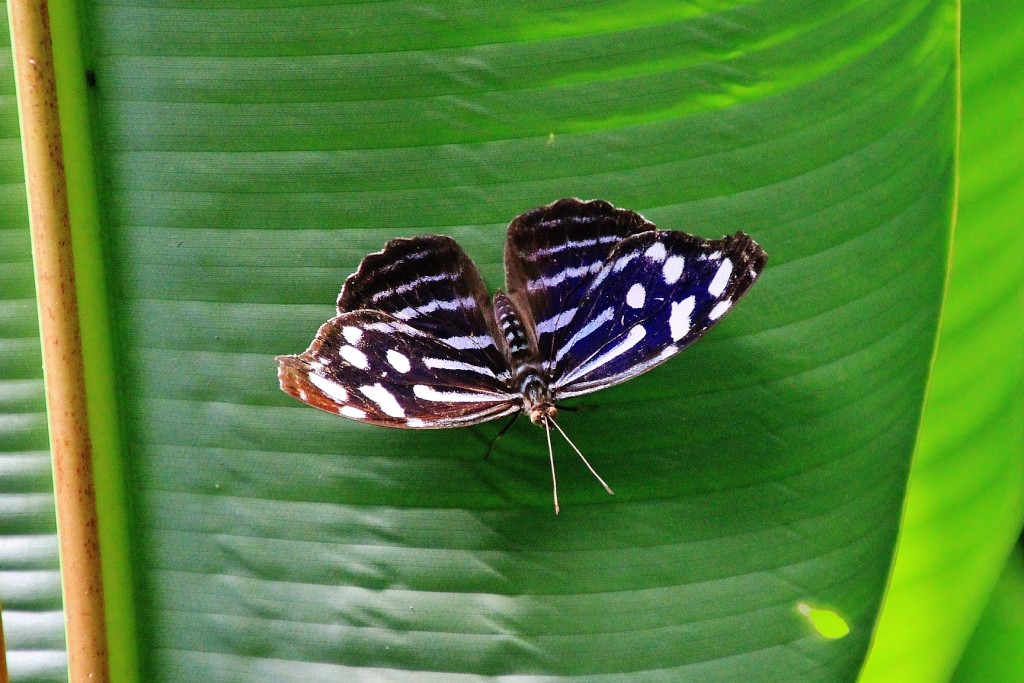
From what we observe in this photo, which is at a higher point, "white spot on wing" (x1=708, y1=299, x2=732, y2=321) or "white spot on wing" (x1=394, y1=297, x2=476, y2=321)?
"white spot on wing" (x1=394, y1=297, x2=476, y2=321)

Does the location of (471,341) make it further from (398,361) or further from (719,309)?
(719,309)

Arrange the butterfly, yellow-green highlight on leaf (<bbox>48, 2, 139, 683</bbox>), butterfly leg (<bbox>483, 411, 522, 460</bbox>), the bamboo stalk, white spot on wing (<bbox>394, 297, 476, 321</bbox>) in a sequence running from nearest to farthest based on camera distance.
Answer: the bamboo stalk → yellow-green highlight on leaf (<bbox>48, 2, 139, 683</bbox>) → the butterfly → butterfly leg (<bbox>483, 411, 522, 460</bbox>) → white spot on wing (<bbox>394, 297, 476, 321</bbox>)

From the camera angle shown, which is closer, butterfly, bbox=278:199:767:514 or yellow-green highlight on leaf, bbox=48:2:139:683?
yellow-green highlight on leaf, bbox=48:2:139:683

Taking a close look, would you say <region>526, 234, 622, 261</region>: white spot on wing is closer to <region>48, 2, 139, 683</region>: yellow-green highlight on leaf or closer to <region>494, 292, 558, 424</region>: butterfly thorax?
<region>494, 292, 558, 424</region>: butterfly thorax

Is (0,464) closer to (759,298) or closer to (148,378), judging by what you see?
(148,378)

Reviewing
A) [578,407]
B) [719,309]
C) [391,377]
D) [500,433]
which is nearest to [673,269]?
[719,309]

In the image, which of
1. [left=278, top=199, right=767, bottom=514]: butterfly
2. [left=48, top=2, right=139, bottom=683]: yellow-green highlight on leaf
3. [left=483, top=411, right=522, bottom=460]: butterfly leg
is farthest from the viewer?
[left=483, top=411, right=522, bottom=460]: butterfly leg

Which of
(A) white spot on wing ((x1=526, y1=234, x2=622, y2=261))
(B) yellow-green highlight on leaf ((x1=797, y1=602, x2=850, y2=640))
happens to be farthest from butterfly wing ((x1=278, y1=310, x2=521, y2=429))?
(B) yellow-green highlight on leaf ((x1=797, y1=602, x2=850, y2=640))
